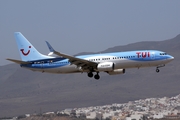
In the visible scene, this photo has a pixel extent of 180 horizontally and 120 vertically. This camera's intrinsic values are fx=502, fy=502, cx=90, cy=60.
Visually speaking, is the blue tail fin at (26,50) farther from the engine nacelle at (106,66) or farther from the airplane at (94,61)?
the engine nacelle at (106,66)

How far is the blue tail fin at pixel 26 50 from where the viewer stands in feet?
277

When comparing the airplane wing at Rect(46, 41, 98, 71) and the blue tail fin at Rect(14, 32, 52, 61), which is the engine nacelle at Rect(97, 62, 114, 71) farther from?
the blue tail fin at Rect(14, 32, 52, 61)

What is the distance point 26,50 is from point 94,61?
14.0 m

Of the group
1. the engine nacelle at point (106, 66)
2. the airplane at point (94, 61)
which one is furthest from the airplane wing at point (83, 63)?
the engine nacelle at point (106, 66)

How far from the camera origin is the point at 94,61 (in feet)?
258

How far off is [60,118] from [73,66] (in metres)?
86.0

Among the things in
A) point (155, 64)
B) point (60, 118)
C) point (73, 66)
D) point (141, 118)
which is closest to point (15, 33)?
point (73, 66)

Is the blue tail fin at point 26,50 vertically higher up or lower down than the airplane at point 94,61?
higher up

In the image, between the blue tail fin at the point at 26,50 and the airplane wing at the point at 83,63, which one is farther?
the blue tail fin at the point at 26,50

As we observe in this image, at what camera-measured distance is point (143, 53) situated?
76375 millimetres

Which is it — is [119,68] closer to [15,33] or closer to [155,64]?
[155,64]

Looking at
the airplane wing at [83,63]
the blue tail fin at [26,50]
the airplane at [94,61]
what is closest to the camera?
the airplane at [94,61]

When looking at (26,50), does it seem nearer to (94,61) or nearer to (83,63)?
(83,63)

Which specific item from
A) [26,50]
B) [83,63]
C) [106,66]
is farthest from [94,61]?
[26,50]
